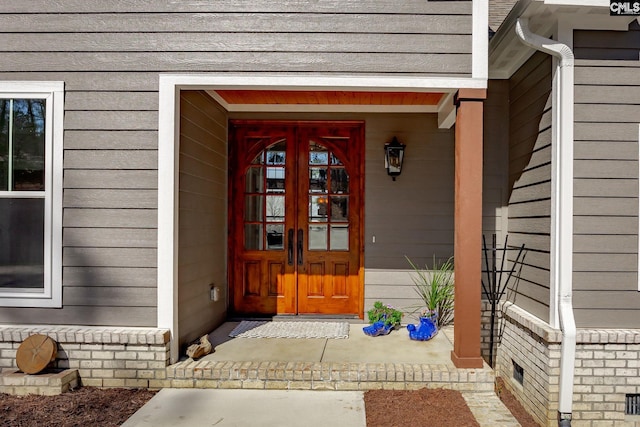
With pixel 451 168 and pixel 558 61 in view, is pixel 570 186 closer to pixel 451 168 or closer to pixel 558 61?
pixel 558 61

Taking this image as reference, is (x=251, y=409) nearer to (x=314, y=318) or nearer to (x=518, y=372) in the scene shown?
(x=314, y=318)

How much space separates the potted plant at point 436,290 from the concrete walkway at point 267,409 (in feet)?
4.42

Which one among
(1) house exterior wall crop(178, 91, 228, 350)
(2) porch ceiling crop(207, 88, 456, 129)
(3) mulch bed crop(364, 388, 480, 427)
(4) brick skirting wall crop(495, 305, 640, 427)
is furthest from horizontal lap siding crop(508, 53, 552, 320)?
(1) house exterior wall crop(178, 91, 228, 350)

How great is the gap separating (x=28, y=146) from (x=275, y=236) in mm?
2429

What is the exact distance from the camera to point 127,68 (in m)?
3.37

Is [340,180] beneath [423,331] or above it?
above

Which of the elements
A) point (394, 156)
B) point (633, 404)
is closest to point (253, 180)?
point (394, 156)

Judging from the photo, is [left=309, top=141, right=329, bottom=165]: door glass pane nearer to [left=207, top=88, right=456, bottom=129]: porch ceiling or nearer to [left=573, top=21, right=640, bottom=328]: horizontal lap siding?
[left=207, top=88, right=456, bottom=129]: porch ceiling

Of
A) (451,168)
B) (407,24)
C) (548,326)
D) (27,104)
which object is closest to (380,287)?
(451,168)

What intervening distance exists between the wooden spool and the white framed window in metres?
0.31

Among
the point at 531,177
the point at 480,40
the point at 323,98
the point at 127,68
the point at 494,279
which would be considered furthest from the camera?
the point at 323,98

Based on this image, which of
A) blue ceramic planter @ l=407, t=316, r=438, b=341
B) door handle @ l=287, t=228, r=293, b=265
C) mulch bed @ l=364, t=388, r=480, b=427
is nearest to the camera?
mulch bed @ l=364, t=388, r=480, b=427

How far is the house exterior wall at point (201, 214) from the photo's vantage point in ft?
11.9

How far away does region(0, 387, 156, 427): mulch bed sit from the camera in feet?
9.13
